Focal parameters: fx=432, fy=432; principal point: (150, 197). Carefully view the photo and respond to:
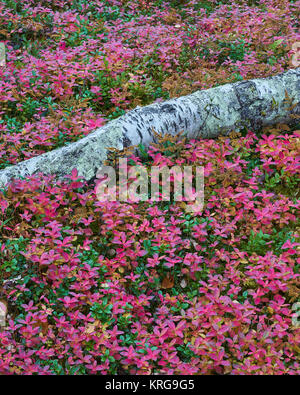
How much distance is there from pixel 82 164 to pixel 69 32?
4.92m

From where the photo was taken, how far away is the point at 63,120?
6.71 metres

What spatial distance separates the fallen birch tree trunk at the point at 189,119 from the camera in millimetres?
5562

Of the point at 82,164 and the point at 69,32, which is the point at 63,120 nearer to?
the point at 82,164
